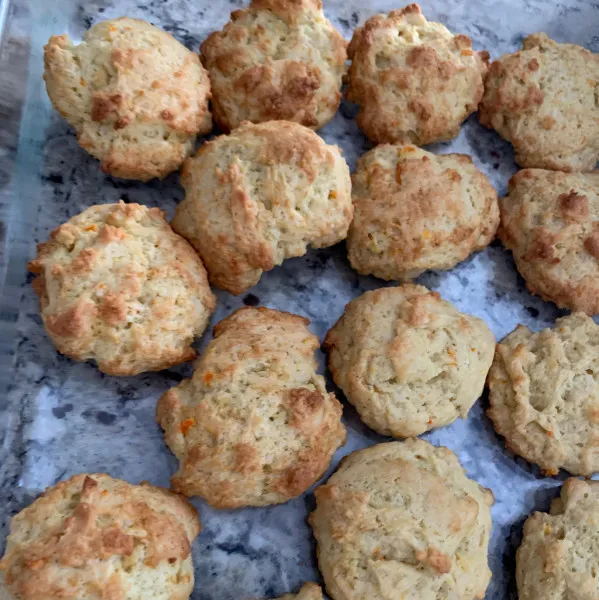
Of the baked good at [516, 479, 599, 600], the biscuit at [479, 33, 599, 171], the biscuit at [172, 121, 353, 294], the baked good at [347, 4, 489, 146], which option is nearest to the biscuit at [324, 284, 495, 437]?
the biscuit at [172, 121, 353, 294]

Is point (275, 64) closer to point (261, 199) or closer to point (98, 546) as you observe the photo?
point (261, 199)

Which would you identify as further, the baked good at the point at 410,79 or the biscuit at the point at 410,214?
the baked good at the point at 410,79

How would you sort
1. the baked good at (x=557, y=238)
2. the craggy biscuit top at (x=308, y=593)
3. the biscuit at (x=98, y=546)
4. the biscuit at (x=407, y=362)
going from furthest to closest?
1. the baked good at (x=557, y=238)
2. the biscuit at (x=407, y=362)
3. the craggy biscuit top at (x=308, y=593)
4. the biscuit at (x=98, y=546)

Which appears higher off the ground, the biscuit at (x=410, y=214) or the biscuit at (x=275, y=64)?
the biscuit at (x=275, y=64)

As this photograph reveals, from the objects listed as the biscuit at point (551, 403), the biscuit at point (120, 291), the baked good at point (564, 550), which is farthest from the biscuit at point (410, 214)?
the baked good at point (564, 550)

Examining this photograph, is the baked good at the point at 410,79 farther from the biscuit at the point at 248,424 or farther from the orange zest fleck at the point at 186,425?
the orange zest fleck at the point at 186,425

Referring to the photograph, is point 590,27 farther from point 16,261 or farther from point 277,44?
point 16,261

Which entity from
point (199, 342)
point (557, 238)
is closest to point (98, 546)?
point (199, 342)
